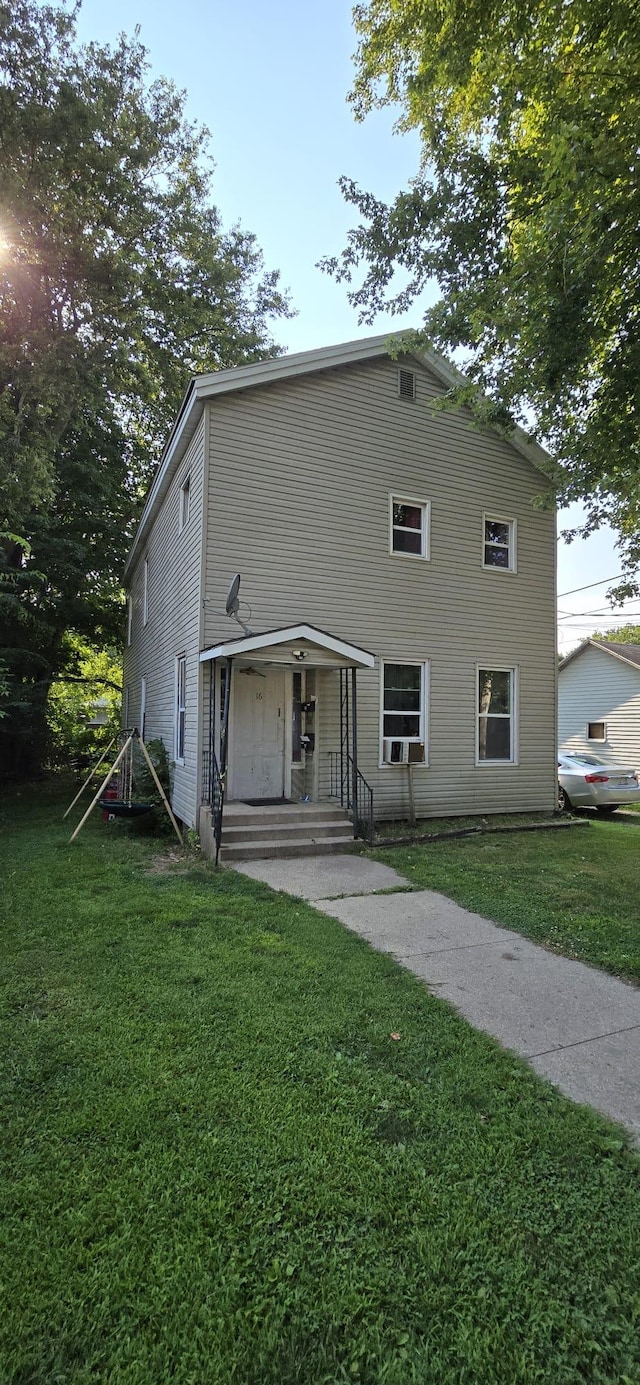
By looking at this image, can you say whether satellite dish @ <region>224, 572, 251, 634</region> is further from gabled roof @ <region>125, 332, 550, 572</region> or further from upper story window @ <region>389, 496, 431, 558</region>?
upper story window @ <region>389, 496, 431, 558</region>

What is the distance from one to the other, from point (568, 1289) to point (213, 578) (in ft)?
24.4

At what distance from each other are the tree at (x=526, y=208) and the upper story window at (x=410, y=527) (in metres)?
2.20

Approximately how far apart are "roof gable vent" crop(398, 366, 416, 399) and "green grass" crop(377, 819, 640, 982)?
7.32m

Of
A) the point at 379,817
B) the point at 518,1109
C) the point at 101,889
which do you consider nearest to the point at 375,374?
the point at 379,817

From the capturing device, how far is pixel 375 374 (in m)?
9.74

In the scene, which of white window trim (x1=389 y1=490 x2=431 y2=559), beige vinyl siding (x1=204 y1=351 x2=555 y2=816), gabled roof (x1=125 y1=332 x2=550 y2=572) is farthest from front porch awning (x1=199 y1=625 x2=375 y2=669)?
gabled roof (x1=125 y1=332 x2=550 y2=572)

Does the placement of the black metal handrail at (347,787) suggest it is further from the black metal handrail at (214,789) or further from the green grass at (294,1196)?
the green grass at (294,1196)

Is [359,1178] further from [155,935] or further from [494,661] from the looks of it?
[494,661]

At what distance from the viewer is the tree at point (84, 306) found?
12.0 m

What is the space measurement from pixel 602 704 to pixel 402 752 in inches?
496

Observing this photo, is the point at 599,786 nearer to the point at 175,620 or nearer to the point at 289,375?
the point at 175,620

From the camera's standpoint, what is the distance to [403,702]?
9719 mm

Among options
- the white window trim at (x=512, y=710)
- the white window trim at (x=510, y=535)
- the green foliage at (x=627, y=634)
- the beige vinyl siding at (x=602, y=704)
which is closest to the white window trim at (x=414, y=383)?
the white window trim at (x=510, y=535)

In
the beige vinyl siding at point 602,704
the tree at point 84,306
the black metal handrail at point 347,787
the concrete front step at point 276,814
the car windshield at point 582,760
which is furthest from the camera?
the beige vinyl siding at point 602,704
